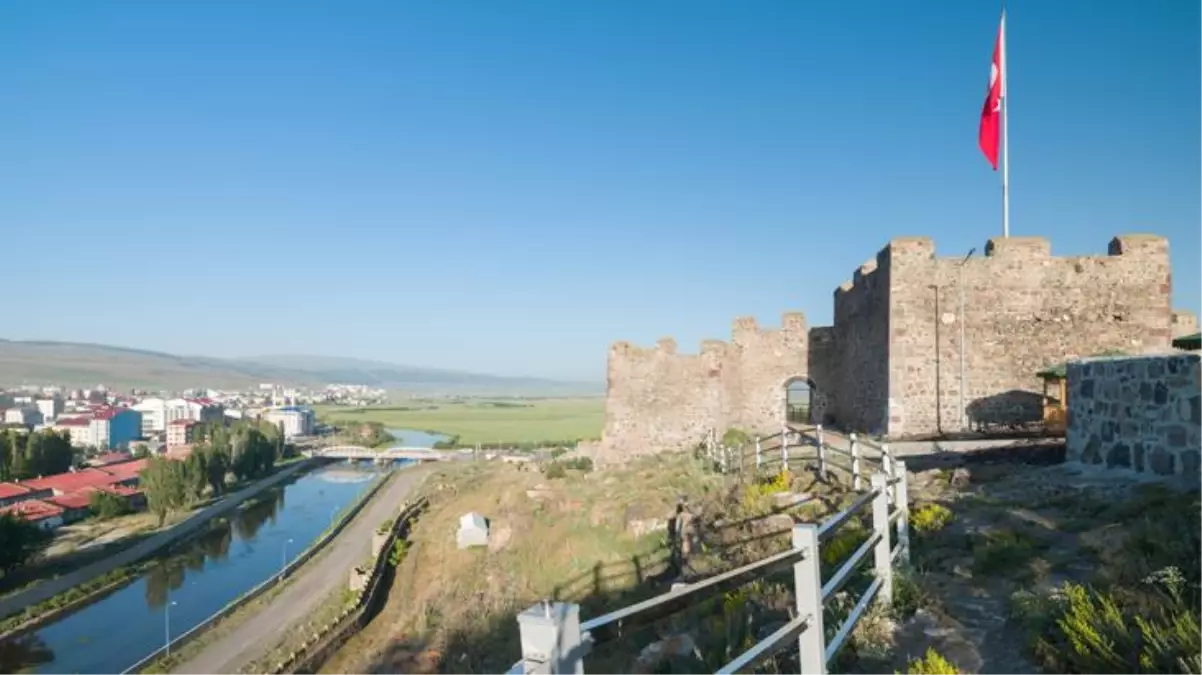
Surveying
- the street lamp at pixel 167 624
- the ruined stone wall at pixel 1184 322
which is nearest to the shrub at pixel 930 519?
the ruined stone wall at pixel 1184 322

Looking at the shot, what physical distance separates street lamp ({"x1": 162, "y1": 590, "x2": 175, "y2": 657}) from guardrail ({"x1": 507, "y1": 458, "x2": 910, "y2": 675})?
2983cm

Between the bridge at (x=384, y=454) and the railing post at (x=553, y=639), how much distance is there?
89459mm

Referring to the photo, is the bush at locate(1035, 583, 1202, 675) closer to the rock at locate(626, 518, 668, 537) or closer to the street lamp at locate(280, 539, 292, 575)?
the rock at locate(626, 518, 668, 537)

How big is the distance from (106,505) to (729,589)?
67.7m

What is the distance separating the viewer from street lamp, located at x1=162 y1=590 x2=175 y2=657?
2754 cm

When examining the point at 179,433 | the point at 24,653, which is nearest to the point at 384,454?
the point at 179,433

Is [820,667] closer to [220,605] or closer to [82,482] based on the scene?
[220,605]

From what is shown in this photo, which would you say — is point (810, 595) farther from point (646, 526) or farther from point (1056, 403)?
point (1056, 403)

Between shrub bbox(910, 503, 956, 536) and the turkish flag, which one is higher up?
the turkish flag

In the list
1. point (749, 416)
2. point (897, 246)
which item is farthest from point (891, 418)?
point (749, 416)

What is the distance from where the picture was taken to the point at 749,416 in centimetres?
2255

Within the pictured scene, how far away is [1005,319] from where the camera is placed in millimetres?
15891

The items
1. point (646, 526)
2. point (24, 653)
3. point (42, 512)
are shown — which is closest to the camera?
point (646, 526)

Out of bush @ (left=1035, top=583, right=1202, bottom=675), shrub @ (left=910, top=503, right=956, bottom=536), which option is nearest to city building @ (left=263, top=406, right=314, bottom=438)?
shrub @ (left=910, top=503, right=956, bottom=536)
